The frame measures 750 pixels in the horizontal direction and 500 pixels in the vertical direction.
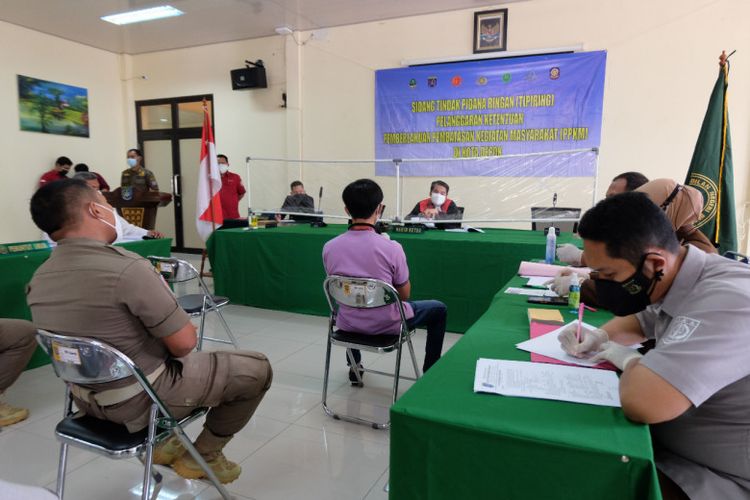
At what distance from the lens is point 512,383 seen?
3.26 feet

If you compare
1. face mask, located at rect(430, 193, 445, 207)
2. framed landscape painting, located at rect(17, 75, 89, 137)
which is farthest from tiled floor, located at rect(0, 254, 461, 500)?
framed landscape painting, located at rect(17, 75, 89, 137)

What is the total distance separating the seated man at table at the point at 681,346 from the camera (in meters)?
0.79

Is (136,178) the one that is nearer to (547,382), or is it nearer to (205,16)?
(205,16)

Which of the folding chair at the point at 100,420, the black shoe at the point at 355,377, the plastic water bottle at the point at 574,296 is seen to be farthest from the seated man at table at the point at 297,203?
the folding chair at the point at 100,420

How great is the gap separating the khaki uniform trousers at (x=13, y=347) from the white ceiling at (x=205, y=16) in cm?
422

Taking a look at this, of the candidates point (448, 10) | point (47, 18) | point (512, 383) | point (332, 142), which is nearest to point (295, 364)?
point (512, 383)

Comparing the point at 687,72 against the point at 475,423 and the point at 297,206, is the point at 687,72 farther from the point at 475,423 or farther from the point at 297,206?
the point at 475,423

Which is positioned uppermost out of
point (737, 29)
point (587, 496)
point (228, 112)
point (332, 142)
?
point (737, 29)

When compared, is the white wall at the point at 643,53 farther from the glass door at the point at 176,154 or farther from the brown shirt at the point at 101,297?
the brown shirt at the point at 101,297

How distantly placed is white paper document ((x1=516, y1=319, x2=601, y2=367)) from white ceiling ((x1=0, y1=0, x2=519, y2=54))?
184 inches

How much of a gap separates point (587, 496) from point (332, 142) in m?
5.60

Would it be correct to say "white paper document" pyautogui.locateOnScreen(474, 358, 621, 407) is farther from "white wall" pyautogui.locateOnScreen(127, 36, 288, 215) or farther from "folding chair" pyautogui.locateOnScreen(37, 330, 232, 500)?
"white wall" pyautogui.locateOnScreen(127, 36, 288, 215)

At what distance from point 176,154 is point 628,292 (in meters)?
7.16

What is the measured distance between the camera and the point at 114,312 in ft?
4.02
